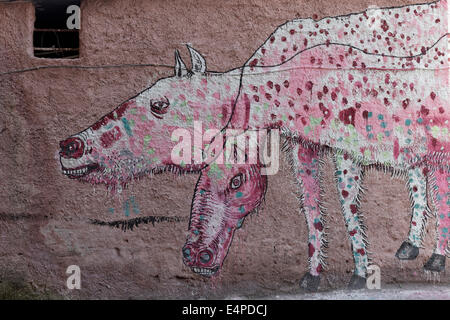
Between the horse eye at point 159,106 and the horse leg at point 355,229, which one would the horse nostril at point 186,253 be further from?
the horse leg at point 355,229

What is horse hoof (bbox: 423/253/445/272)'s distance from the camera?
13.6 feet

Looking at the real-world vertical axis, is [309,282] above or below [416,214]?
below

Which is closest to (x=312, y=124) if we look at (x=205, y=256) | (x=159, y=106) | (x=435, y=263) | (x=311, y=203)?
(x=311, y=203)

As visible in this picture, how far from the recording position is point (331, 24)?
421 centimetres

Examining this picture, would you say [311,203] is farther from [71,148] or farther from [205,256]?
[71,148]

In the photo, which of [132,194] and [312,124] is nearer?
[132,194]

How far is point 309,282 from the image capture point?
4.03 meters

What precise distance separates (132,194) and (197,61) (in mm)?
1167

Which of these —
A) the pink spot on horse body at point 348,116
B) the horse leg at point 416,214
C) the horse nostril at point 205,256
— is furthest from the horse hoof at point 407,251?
the horse nostril at point 205,256

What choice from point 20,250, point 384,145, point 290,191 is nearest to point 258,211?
point 290,191

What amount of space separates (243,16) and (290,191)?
1453 mm

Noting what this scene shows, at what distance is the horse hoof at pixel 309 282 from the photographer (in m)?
4.03

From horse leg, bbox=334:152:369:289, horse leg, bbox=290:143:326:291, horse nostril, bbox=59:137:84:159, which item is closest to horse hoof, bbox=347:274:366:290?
horse leg, bbox=334:152:369:289

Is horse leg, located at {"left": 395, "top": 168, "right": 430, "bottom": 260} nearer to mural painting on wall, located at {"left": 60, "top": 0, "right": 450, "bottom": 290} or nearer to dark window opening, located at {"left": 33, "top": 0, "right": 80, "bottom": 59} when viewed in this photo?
mural painting on wall, located at {"left": 60, "top": 0, "right": 450, "bottom": 290}
